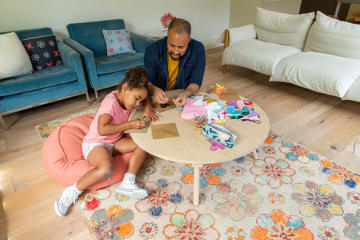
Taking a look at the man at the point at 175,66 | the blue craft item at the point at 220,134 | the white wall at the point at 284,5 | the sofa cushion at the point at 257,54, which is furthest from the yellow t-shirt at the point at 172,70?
the white wall at the point at 284,5

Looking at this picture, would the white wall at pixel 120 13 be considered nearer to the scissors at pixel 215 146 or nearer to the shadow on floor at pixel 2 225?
the shadow on floor at pixel 2 225

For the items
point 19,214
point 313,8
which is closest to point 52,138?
point 19,214

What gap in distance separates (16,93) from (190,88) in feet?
5.67

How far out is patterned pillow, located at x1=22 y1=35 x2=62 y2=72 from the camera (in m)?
2.49

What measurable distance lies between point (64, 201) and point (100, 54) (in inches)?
85.6

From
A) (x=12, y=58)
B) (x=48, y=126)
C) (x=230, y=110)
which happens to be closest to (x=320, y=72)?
(x=230, y=110)

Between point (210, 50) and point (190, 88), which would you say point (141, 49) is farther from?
point (210, 50)

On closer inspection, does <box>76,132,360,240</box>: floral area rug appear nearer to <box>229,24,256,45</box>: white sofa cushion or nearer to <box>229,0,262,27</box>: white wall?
<box>229,24,256,45</box>: white sofa cushion

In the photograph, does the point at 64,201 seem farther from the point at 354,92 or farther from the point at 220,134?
the point at 354,92

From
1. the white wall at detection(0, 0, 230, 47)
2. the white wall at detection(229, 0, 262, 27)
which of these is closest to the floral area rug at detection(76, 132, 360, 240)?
the white wall at detection(0, 0, 230, 47)

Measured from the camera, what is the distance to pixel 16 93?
2.22m

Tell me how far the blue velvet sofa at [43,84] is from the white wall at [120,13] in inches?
10.0

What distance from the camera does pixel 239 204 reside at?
1440 mm

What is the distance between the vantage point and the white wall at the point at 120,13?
2.64 metres
